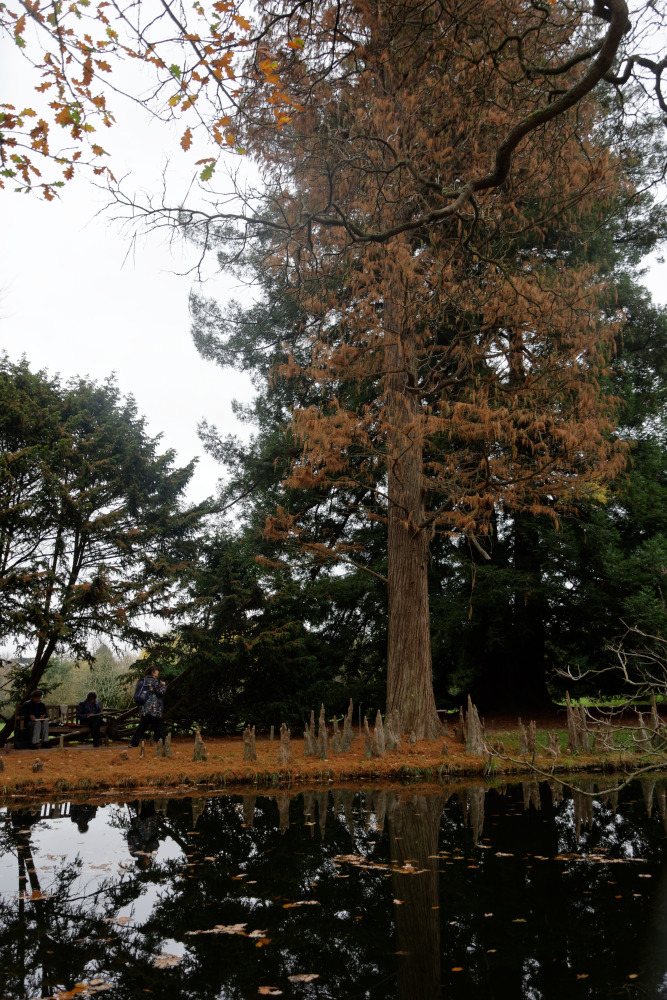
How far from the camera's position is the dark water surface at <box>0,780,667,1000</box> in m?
3.35

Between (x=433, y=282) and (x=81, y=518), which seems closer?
(x=433, y=282)

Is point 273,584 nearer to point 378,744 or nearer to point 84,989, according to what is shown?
point 378,744

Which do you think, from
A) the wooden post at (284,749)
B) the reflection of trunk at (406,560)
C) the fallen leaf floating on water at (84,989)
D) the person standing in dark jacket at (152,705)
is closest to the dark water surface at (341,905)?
the fallen leaf floating on water at (84,989)

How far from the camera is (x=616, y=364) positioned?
1708 cm

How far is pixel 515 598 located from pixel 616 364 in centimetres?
605

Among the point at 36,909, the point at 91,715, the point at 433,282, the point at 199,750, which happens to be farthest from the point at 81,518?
the point at 36,909

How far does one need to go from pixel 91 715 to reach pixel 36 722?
1124 mm

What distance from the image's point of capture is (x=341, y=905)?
4.36 meters

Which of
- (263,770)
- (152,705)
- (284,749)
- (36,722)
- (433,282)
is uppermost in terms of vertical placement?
(433,282)

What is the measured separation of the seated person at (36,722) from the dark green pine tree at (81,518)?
1.29m

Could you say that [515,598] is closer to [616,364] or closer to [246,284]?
[616,364]

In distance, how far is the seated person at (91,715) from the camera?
45.6 feet

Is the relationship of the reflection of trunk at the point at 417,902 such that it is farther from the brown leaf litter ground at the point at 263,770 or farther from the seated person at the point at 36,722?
the seated person at the point at 36,722

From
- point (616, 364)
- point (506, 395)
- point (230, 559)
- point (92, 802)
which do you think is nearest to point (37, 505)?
point (230, 559)
